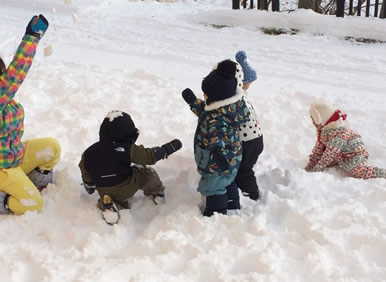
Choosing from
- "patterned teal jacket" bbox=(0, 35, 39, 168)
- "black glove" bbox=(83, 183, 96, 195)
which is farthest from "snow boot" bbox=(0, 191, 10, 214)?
"black glove" bbox=(83, 183, 96, 195)

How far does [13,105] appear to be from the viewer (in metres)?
2.96

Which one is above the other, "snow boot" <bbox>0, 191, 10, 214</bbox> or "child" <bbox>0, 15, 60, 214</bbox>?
"child" <bbox>0, 15, 60, 214</bbox>

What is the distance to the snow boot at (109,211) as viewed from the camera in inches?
115

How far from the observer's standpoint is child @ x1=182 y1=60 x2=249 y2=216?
2.78 metres

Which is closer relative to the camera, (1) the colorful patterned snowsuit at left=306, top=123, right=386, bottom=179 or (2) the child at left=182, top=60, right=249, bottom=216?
(2) the child at left=182, top=60, right=249, bottom=216

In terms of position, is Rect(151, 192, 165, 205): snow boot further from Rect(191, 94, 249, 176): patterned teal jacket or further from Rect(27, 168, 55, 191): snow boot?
Rect(27, 168, 55, 191): snow boot

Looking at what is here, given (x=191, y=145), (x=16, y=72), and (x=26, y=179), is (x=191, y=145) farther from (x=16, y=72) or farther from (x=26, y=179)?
(x=16, y=72)

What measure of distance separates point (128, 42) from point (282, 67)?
2.32 meters

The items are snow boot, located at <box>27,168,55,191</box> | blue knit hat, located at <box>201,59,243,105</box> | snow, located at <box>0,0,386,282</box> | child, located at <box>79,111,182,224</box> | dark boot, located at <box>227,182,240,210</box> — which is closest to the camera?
snow, located at <box>0,0,386,282</box>

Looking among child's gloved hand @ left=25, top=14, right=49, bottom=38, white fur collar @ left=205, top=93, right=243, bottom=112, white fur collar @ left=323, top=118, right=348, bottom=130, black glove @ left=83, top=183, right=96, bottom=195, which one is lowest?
black glove @ left=83, top=183, right=96, bottom=195

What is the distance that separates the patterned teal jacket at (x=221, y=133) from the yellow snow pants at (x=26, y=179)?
1.08m

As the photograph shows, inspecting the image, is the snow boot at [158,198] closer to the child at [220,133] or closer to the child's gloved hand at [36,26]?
the child at [220,133]

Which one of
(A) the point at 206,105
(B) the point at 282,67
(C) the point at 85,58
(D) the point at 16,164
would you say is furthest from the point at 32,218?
(B) the point at 282,67

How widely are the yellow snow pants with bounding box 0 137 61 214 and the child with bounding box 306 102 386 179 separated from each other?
1.99 metres
